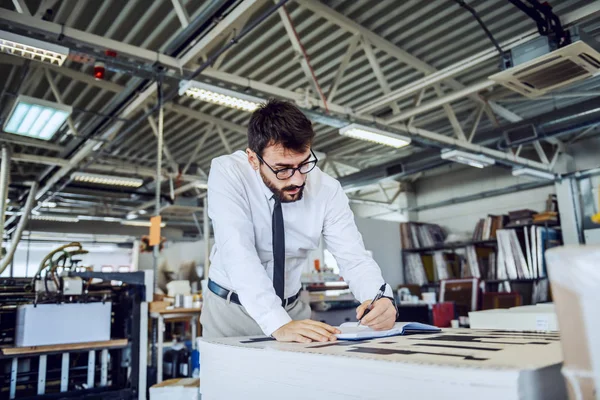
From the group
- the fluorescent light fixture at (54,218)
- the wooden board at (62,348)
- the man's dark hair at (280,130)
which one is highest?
the fluorescent light fixture at (54,218)

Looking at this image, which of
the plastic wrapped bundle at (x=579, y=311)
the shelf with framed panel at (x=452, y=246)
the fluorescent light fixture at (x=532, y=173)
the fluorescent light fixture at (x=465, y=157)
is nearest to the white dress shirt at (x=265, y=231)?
the plastic wrapped bundle at (x=579, y=311)

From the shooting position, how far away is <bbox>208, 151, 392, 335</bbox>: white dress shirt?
1.15 meters

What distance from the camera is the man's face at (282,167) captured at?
1.22 meters

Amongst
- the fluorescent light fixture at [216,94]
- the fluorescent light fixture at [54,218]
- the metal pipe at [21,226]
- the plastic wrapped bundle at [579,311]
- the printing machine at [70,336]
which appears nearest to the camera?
the plastic wrapped bundle at [579,311]

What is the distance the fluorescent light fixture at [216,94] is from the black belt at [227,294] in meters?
2.35

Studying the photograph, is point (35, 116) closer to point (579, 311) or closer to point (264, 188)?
point (264, 188)

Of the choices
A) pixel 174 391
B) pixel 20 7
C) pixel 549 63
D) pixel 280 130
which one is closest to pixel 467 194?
pixel 549 63

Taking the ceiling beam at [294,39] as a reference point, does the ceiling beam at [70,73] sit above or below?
above

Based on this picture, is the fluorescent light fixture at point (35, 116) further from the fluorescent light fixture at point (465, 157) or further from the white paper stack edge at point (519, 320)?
the fluorescent light fixture at point (465, 157)

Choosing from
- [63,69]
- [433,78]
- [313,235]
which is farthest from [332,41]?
[313,235]

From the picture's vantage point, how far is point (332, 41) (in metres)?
4.28

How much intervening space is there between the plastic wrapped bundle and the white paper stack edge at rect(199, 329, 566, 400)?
0.14 feet

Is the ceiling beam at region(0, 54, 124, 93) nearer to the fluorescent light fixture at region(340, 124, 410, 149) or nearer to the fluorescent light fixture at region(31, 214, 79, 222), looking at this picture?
the fluorescent light fixture at region(340, 124, 410, 149)

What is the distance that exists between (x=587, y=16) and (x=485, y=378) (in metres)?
3.45
